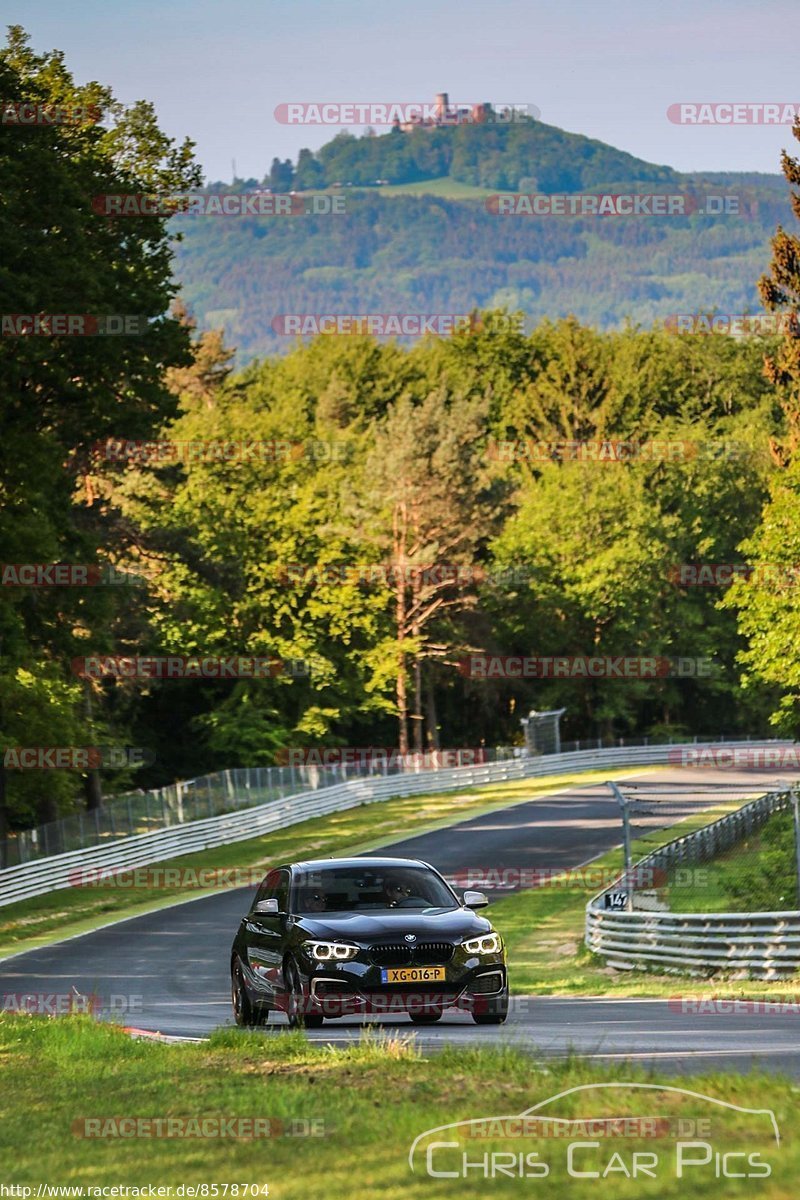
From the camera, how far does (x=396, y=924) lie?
14.9 metres

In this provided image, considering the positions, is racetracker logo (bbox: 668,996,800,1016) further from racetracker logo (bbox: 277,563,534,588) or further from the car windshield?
racetracker logo (bbox: 277,563,534,588)

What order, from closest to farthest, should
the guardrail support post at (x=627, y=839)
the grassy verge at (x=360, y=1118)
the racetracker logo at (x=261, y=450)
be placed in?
1. the grassy verge at (x=360, y=1118)
2. the guardrail support post at (x=627, y=839)
3. the racetracker logo at (x=261, y=450)

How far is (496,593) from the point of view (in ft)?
284

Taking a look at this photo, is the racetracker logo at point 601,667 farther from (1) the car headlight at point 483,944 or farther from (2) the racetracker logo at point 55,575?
(1) the car headlight at point 483,944

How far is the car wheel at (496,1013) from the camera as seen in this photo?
15.2 metres

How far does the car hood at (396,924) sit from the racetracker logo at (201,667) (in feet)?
149

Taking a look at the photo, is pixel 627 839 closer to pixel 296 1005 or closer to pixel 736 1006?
pixel 736 1006


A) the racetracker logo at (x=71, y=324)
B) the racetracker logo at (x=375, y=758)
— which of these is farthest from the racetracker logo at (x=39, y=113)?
the racetracker logo at (x=375, y=758)

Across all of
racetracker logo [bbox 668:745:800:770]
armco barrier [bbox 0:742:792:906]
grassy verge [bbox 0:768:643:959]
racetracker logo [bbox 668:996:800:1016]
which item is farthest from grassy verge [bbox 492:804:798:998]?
racetracker logo [bbox 668:745:800:770]

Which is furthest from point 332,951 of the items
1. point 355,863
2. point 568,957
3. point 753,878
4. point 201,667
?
point 201,667

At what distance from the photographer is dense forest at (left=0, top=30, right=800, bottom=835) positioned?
129 feet

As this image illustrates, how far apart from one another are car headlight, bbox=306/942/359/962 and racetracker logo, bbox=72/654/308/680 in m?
45.8

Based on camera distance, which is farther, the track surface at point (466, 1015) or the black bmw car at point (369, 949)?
the black bmw car at point (369, 949)

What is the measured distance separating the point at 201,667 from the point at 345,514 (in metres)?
10.7
